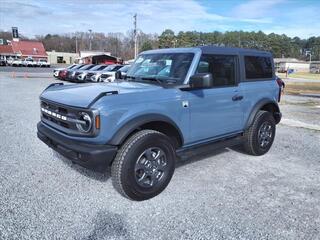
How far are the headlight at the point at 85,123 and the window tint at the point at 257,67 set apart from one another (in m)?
3.05

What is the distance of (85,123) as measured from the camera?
3494 mm

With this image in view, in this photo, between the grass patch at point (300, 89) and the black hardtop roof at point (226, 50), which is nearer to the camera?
the black hardtop roof at point (226, 50)

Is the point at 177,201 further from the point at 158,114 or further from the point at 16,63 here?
the point at 16,63

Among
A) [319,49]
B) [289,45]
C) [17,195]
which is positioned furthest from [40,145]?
[319,49]

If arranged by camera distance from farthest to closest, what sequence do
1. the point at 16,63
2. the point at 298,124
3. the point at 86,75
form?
the point at 16,63
the point at 86,75
the point at 298,124

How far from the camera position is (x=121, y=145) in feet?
12.0

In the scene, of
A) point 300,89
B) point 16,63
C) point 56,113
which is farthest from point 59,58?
point 56,113

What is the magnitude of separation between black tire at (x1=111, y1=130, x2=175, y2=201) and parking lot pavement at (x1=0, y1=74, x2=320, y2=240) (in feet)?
0.52

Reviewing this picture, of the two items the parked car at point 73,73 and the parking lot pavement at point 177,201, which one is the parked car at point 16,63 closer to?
the parked car at point 73,73

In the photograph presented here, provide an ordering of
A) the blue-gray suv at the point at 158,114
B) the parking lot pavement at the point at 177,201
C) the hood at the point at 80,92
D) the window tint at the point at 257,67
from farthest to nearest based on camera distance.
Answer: the window tint at the point at 257,67 < the hood at the point at 80,92 < the blue-gray suv at the point at 158,114 < the parking lot pavement at the point at 177,201

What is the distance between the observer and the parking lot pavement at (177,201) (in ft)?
10.4

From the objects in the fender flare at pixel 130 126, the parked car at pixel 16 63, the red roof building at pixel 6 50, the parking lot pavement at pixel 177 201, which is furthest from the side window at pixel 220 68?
the red roof building at pixel 6 50

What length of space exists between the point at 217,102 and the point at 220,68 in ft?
1.95

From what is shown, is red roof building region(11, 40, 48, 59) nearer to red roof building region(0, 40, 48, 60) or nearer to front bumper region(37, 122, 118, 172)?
red roof building region(0, 40, 48, 60)
